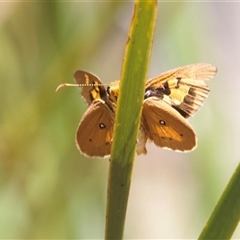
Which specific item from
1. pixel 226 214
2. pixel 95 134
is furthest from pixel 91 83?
pixel 226 214

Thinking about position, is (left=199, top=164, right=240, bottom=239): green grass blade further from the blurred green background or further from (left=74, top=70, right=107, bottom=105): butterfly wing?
the blurred green background

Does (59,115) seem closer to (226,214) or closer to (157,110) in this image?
(157,110)

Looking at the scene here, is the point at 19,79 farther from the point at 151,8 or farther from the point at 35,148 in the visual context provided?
the point at 151,8

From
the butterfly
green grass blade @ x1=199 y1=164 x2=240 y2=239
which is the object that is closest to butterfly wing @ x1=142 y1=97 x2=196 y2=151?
the butterfly

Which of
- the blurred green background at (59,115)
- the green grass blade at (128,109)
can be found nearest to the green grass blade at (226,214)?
the green grass blade at (128,109)

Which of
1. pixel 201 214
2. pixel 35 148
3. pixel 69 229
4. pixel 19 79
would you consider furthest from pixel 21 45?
pixel 201 214
